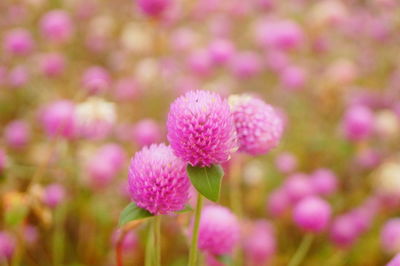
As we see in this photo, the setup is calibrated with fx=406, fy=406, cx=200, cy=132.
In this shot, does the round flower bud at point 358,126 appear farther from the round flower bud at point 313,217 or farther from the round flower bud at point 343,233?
the round flower bud at point 313,217

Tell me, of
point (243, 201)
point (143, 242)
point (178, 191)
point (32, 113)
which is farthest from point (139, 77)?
point (178, 191)

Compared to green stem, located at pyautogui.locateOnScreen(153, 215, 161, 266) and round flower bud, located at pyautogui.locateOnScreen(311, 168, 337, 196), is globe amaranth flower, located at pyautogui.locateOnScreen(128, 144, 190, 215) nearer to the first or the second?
green stem, located at pyautogui.locateOnScreen(153, 215, 161, 266)

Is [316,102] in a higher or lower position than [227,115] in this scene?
higher

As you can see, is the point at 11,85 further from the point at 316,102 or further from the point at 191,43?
the point at 316,102

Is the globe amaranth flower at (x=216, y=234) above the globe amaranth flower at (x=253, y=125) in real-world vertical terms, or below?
below

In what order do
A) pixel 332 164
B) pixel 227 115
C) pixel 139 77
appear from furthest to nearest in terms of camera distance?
pixel 139 77
pixel 332 164
pixel 227 115

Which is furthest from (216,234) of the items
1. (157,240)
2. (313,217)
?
(313,217)

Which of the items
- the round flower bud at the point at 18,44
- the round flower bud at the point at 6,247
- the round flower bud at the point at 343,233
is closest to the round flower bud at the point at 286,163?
the round flower bud at the point at 343,233
